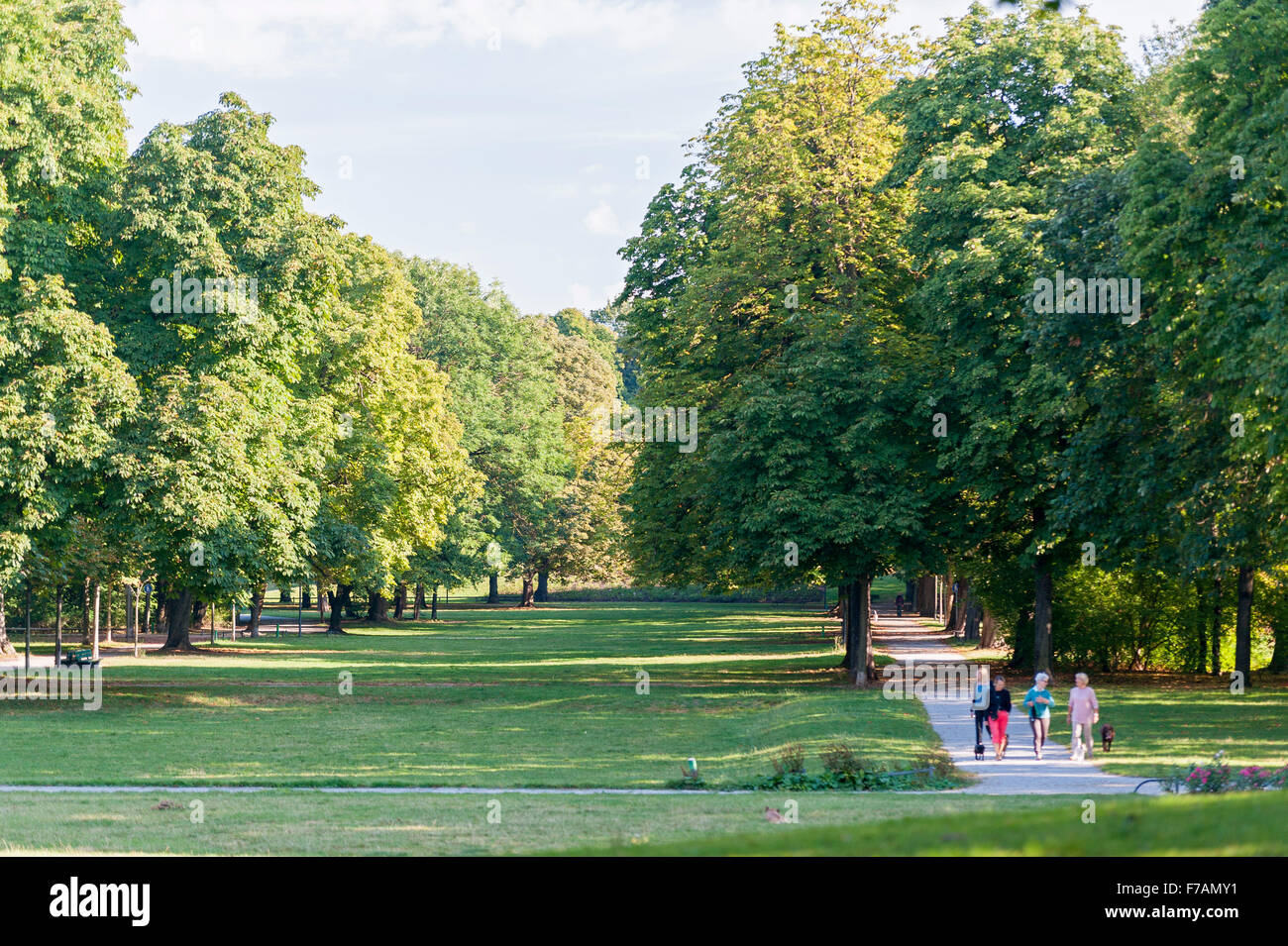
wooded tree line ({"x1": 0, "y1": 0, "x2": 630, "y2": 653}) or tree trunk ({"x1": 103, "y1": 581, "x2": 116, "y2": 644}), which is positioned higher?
wooded tree line ({"x1": 0, "y1": 0, "x2": 630, "y2": 653})

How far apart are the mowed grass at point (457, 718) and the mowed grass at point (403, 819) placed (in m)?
2.16

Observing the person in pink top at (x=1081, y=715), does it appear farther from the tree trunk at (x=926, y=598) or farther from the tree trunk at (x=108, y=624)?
the tree trunk at (x=926, y=598)

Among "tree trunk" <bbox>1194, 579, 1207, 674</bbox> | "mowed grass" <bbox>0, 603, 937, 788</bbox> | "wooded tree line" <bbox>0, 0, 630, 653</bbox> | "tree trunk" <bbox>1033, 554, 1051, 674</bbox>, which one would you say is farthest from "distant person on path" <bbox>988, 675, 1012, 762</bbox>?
"tree trunk" <bbox>1194, 579, 1207, 674</bbox>

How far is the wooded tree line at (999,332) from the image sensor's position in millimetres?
22750

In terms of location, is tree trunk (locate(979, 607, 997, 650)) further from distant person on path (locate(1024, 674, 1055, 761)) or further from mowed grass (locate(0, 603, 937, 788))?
distant person on path (locate(1024, 674, 1055, 761))

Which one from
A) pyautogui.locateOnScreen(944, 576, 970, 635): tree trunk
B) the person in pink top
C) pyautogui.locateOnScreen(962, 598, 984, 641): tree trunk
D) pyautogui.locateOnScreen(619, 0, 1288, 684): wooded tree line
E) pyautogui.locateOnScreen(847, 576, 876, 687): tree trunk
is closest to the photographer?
the person in pink top

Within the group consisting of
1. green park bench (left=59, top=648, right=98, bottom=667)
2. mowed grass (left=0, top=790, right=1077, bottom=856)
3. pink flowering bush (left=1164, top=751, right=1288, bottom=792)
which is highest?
pink flowering bush (left=1164, top=751, right=1288, bottom=792)

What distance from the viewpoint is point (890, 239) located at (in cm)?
3669

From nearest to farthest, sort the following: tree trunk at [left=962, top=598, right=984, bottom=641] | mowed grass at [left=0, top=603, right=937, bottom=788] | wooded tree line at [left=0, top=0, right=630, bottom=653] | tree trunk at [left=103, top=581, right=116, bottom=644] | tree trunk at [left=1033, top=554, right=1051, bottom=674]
Answer: mowed grass at [left=0, top=603, right=937, bottom=788] < wooded tree line at [left=0, top=0, right=630, bottom=653] < tree trunk at [left=1033, top=554, right=1051, bottom=674] < tree trunk at [left=962, top=598, right=984, bottom=641] < tree trunk at [left=103, top=581, right=116, bottom=644]

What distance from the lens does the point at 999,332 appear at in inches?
1258

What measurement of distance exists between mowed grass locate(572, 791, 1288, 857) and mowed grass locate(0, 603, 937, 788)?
14.0 meters

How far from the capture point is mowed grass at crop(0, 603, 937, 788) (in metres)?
19.6

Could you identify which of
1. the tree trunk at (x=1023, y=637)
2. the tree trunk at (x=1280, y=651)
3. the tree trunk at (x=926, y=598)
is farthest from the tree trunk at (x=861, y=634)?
A: the tree trunk at (x=926, y=598)
